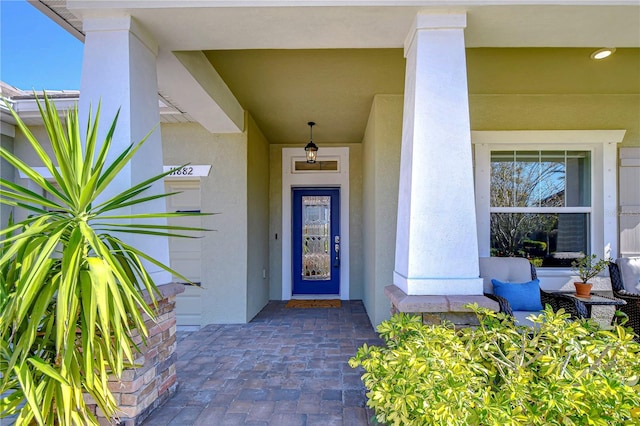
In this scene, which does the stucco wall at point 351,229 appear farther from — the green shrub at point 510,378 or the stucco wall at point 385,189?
the green shrub at point 510,378

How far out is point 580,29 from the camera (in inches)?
103

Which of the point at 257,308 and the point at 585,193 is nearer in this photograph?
the point at 585,193

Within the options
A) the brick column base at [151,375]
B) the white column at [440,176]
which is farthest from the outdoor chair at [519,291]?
the brick column base at [151,375]

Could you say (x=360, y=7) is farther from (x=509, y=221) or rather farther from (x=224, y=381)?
(x=509, y=221)

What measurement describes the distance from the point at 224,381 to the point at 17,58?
4970 mm

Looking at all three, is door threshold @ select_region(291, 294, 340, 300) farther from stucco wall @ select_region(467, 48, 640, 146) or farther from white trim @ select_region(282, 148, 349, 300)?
stucco wall @ select_region(467, 48, 640, 146)

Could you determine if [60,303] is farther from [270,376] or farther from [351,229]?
[351,229]

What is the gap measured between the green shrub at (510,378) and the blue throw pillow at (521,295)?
1426 millimetres

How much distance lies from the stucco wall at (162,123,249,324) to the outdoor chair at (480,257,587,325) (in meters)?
3.09

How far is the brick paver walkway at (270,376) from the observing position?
2453 millimetres

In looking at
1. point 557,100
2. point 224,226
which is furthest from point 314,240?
point 557,100

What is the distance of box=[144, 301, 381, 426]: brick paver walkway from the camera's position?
245cm

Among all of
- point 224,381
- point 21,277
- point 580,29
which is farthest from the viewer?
point 224,381

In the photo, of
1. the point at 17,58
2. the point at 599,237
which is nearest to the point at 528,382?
the point at 599,237
